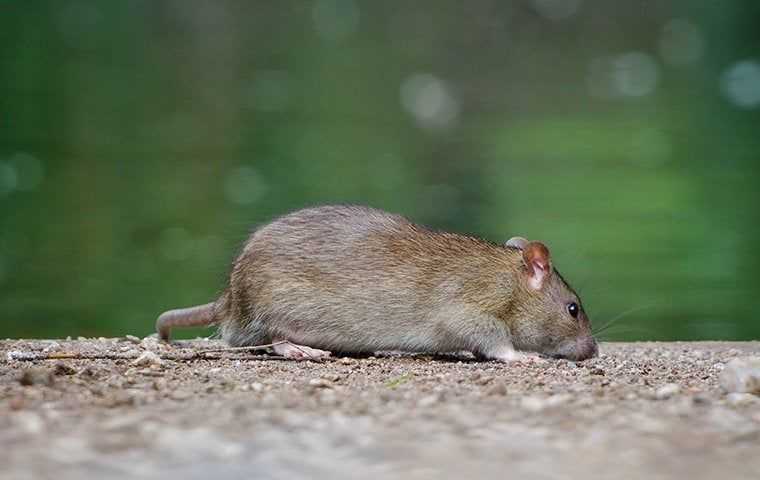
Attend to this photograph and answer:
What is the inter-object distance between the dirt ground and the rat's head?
103 centimetres

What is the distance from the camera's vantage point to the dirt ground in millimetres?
3330

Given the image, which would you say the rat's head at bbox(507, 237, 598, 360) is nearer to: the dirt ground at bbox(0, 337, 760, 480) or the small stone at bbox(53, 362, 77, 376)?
the dirt ground at bbox(0, 337, 760, 480)

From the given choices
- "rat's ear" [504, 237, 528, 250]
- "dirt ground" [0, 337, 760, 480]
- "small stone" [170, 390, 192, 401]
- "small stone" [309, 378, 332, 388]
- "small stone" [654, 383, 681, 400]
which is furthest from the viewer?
"rat's ear" [504, 237, 528, 250]

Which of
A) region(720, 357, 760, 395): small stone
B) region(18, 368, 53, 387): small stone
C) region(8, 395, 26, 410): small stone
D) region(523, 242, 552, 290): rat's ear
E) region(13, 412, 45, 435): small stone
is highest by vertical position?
region(523, 242, 552, 290): rat's ear

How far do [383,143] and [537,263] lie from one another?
15857mm

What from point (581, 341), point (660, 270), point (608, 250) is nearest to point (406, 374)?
point (581, 341)

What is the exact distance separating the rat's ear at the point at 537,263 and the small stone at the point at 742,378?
5.76 feet

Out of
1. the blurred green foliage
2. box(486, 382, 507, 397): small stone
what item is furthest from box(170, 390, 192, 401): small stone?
the blurred green foliage

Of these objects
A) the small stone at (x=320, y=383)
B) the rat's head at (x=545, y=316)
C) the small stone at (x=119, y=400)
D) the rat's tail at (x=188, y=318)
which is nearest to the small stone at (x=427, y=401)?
the small stone at (x=320, y=383)

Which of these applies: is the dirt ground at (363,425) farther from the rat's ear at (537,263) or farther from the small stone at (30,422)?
the rat's ear at (537,263)

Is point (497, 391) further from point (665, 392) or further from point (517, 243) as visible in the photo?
point (517, 243)

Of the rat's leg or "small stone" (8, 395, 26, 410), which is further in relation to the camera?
the rat's leg

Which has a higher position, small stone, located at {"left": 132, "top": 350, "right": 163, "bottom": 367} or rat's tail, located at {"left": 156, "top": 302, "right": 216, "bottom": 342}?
rat's tail, located at {"left": 156, "top": 302, "right": 216, "bottom": 342}

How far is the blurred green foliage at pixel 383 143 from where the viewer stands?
13.3 m
